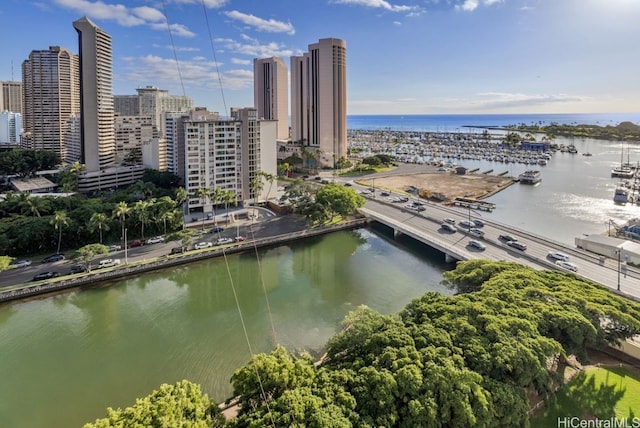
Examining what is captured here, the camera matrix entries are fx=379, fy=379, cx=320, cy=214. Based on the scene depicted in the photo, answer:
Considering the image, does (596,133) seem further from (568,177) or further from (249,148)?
(249,148)

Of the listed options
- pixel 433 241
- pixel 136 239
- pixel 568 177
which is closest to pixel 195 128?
pixel 136 239

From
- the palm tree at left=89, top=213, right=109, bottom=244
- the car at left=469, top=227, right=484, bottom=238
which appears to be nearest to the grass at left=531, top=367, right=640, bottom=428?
the car at left=469, top=227, right=484, bottom=238

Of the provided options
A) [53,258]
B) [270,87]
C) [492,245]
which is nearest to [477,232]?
[492,245]

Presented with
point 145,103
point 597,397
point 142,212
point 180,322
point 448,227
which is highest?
point 145,103

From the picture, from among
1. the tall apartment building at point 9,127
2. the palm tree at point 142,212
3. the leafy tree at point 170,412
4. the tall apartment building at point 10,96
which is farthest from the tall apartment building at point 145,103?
the leafy tree at point 170,412

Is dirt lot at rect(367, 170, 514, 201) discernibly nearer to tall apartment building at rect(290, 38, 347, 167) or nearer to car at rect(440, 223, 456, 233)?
tall apartment building at rect(290, 38, 347, 167)

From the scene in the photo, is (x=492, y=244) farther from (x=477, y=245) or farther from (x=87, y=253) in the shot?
(x=87, y=253)
